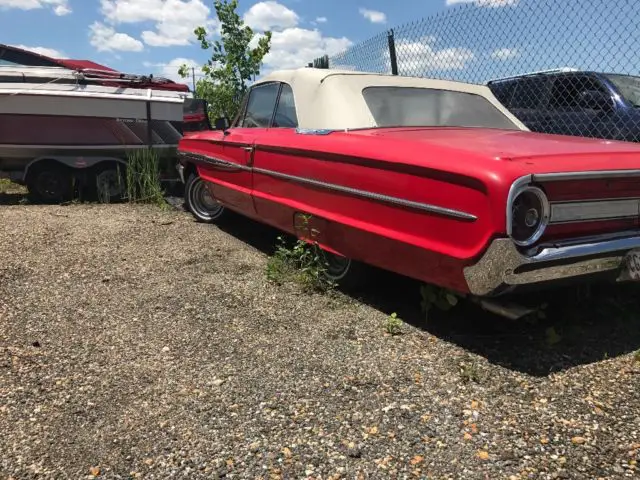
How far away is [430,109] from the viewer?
419 centimetres

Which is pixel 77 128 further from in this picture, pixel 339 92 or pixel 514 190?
pixel 514 190

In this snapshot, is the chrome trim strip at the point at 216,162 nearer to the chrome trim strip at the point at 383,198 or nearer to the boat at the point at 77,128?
the chrome trim strip at the point at 383,198

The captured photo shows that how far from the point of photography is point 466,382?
2766 mm

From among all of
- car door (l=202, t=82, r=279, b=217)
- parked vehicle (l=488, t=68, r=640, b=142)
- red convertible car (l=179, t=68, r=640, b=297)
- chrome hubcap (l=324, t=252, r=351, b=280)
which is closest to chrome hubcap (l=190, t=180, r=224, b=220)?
car door (l=202, t=82, r=279, b=217)

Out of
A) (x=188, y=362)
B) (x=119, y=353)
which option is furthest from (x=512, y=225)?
(x=119, y=353)

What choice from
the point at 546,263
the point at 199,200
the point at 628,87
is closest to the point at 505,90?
the point at 628,87

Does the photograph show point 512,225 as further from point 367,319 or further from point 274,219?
point 274,219

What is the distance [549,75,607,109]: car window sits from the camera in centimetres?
648

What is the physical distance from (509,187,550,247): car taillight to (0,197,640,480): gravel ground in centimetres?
71

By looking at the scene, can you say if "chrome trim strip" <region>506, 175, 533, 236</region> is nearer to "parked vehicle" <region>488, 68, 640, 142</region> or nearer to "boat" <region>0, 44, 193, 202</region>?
"parked vehicle" <region>488, 68, 640, 142</region>

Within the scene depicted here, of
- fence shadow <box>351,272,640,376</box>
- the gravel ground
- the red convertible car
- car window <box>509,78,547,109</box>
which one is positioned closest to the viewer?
the gravel ground

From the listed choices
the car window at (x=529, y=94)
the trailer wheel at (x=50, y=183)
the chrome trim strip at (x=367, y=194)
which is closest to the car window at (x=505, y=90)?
the car window at (x=529, y=94)

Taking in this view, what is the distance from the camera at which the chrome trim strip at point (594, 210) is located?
2.76m

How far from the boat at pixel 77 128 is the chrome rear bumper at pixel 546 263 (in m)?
6.60
